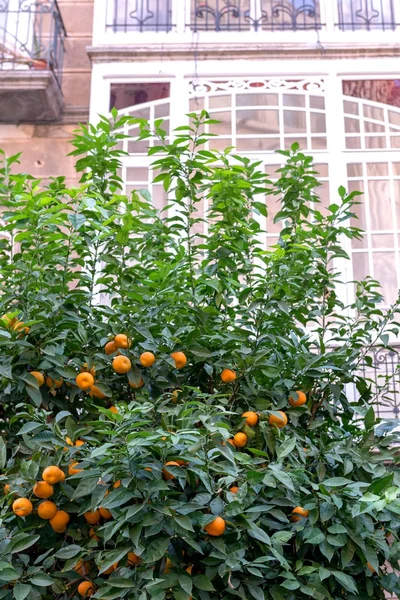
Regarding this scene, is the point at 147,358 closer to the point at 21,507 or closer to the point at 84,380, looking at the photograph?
the point at 84,380

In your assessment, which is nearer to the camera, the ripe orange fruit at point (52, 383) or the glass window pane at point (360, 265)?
the ripe orange fruit at point (52, 383)

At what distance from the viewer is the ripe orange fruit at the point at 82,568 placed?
4.07 m

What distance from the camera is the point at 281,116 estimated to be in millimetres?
9562

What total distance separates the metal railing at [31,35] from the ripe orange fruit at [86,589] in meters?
7.72

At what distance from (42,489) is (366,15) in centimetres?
813

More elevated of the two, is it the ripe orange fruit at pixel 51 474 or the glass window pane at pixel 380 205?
the glass window pane at pixel 380 205

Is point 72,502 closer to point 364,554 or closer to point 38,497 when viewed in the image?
point 38,497

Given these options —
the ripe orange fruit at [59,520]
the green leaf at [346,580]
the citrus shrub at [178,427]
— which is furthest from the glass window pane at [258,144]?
the green leaf at [346,580]

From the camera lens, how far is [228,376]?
15.1ft

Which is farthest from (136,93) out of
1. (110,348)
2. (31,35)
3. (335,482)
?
(335,482)

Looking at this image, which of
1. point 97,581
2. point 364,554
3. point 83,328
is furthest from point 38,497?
point 364,554

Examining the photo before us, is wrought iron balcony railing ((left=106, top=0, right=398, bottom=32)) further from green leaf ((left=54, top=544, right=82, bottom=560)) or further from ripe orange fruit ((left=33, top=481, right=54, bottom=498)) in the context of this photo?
green leaf ((left=54, top=544, right=82, bottom=560))

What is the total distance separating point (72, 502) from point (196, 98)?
6454 millimetres

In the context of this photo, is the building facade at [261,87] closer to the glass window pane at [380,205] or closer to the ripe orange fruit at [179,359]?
the glass window pane at [380,205]
